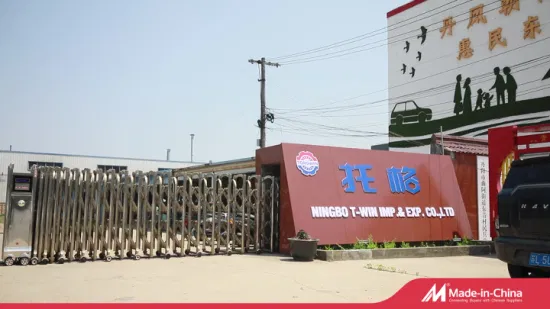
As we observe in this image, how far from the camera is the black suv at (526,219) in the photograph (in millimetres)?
6344

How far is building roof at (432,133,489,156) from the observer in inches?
642

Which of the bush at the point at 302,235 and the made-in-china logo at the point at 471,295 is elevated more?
the bush at the point at 302,235

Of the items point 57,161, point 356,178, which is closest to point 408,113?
point 356,178

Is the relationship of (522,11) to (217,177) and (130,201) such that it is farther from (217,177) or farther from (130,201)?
(130,201)

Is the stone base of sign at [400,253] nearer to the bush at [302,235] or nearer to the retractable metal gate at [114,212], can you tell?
the bush at [302,235]

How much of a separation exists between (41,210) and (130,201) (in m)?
1.82

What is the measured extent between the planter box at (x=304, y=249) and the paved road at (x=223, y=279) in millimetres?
324

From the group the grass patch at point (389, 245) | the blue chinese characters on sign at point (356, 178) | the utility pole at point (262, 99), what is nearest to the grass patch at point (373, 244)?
the grass patch at point (389, 245)

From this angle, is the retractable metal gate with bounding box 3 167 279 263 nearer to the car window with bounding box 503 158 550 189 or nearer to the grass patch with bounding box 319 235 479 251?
the grass patch with bounding box 319 235 479 251

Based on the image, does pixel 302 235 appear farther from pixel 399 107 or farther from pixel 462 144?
pixel 399 107

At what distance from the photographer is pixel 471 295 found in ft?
20.0

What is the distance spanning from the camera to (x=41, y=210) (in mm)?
10008

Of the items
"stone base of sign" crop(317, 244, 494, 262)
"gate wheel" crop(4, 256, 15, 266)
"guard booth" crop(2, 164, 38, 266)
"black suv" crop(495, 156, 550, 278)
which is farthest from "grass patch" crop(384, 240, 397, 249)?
"gate wheel" crop(4, 256, 15, 266)

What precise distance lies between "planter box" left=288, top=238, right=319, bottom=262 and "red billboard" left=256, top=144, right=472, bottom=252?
3.19 feet
